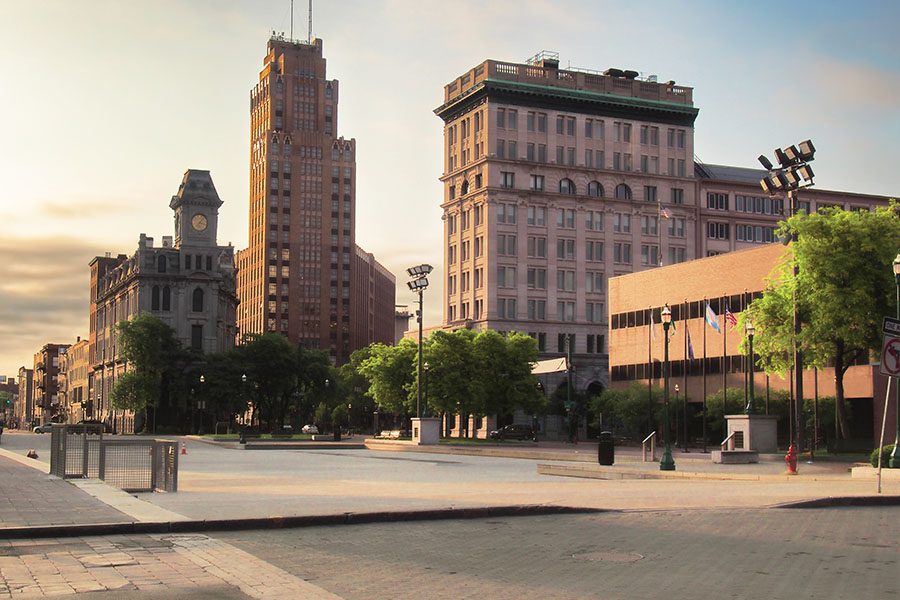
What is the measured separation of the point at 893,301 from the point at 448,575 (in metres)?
44.9

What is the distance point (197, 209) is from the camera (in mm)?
145875

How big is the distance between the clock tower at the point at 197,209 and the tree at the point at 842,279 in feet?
343

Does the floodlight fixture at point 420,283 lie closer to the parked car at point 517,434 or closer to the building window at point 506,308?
the parked car at point 517,434

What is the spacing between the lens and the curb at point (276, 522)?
16.1 m

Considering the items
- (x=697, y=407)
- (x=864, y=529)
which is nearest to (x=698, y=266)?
(x=697, y=407)

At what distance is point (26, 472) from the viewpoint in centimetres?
3105

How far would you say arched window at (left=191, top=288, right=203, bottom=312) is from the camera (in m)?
147

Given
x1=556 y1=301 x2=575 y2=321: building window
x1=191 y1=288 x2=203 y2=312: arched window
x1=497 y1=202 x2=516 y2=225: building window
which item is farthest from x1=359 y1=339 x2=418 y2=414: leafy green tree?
x1=191 y1=288 x2=203 y2=312: arched window

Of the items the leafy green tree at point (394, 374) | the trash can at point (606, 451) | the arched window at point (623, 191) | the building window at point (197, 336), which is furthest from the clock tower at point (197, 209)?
the trash can at point (606, 451)

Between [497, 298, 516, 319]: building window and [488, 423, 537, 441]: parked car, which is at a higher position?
[497, 298, 516, 319]: building window

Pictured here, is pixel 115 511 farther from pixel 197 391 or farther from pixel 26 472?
pixel 197 391

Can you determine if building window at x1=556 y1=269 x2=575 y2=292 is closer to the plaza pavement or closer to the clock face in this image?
the clock face

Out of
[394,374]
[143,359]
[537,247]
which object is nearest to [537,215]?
[537,247]

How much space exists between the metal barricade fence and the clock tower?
120 metres
